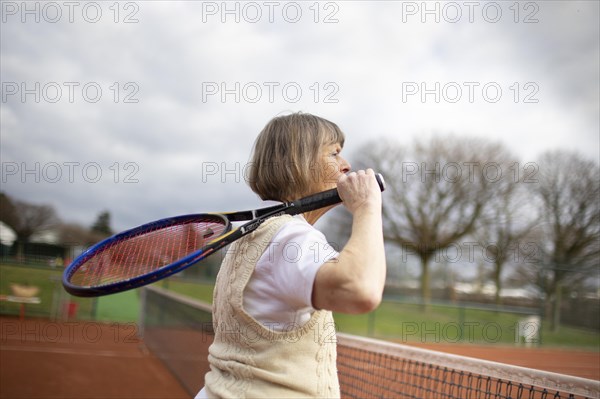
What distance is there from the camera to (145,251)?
1.73m

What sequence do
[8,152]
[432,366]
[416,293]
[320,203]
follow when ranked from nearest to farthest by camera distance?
[320,203], [432,366], [8,152], [416,293]

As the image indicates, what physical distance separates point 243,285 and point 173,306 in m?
7.48

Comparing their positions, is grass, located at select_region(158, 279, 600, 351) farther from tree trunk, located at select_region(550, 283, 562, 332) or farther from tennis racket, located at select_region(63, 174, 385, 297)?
tennis racket, located at select_region(63, 174, 385, 297)

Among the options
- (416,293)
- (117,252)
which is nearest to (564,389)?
(117,252)

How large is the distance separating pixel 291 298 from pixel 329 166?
0.50 m

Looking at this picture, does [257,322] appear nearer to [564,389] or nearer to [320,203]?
[320,203]

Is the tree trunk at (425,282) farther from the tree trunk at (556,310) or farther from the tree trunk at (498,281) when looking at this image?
the tree trunk at (556,310)

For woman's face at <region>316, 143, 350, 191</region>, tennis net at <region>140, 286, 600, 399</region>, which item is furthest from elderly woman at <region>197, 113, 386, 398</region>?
tennis net at <region>140, 286, 600, 399</region>

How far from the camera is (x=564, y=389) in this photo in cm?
195

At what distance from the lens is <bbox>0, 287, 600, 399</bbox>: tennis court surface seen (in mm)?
2808

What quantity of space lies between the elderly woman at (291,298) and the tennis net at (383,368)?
3.98ft

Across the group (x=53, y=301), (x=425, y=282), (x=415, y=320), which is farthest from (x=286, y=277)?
(x=425, y=282)

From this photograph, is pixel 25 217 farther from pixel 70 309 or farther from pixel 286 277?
pixel 286 277

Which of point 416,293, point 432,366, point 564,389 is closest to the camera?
point 564,389
